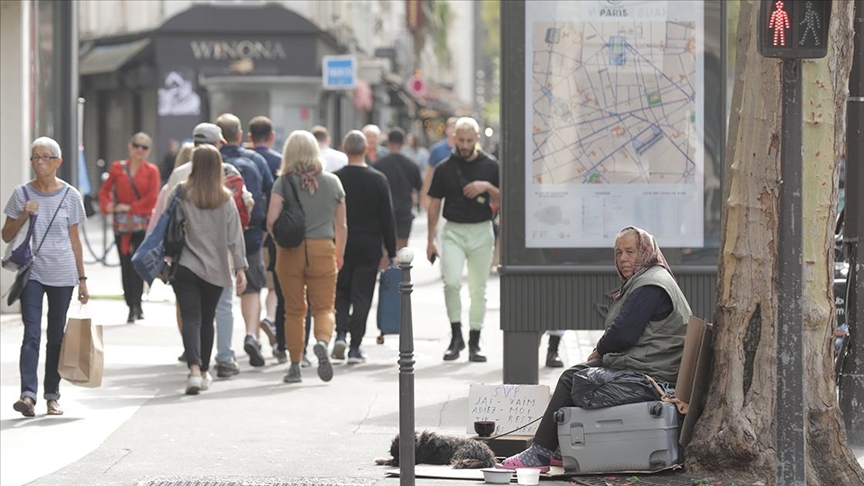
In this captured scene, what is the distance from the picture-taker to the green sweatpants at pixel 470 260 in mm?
13102

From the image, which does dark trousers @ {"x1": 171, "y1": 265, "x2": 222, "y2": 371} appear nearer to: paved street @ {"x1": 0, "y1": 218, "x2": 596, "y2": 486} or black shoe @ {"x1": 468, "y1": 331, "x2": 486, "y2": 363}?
paved street @ {"x1": 0, "y1": 218, "x2": 596, "y2": 486}

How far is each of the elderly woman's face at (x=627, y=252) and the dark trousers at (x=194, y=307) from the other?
383cm

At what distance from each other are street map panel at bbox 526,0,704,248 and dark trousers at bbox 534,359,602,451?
81.4 inches

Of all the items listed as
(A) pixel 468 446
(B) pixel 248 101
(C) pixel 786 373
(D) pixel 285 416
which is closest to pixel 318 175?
(D) pixel 285 416

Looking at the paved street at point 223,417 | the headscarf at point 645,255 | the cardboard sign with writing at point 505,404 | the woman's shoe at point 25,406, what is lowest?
the paved street at point 223,417

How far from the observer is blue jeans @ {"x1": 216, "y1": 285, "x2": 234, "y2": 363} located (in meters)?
12.0

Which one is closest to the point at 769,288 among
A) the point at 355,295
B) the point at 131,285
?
the point at 355,295

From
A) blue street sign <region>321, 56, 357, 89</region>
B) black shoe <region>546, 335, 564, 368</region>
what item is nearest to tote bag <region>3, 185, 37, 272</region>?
black shoe <region>546, 335, 564, 368</region>

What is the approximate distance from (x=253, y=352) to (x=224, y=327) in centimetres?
60

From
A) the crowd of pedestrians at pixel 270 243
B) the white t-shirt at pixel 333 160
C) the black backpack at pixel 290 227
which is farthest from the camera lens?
the white t-shirt at pixel 333 160

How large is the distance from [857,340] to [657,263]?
1.72m

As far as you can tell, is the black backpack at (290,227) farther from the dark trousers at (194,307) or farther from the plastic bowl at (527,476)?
the plastic bowl at (527,476)

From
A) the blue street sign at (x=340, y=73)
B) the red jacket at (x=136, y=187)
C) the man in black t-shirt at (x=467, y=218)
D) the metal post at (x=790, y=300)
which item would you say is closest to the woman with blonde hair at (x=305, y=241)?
the man in black t-shirt at (x=467, y=218)

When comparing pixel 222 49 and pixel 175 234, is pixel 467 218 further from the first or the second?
pixel 222 49
